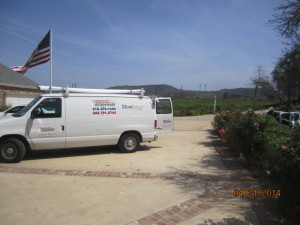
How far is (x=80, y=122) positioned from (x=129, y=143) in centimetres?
174

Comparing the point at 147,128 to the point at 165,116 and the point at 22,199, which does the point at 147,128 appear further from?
the point at 22,199

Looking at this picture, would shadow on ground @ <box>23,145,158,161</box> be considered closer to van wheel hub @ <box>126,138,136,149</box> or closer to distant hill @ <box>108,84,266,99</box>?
van wheel hub @ <box>126,138,136,149</box>

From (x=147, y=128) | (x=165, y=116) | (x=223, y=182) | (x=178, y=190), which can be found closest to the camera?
(x=178, y=190)

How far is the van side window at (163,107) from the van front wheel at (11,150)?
472cm

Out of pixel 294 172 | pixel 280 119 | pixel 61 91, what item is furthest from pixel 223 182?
pixel 280 119

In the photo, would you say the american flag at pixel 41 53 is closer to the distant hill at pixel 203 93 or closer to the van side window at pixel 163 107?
the van side window at pixel 163 107

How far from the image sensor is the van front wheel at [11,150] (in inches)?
260

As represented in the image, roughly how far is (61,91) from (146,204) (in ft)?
15.4

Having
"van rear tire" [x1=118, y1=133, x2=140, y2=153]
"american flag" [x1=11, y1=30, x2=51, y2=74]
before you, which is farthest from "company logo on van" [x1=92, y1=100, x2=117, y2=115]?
"american flag" [x1=11, y1=30, x2=51, y2=74]

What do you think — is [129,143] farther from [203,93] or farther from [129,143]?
[203,93]

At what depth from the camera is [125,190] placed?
479 cm

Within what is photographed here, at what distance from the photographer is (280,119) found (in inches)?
463
